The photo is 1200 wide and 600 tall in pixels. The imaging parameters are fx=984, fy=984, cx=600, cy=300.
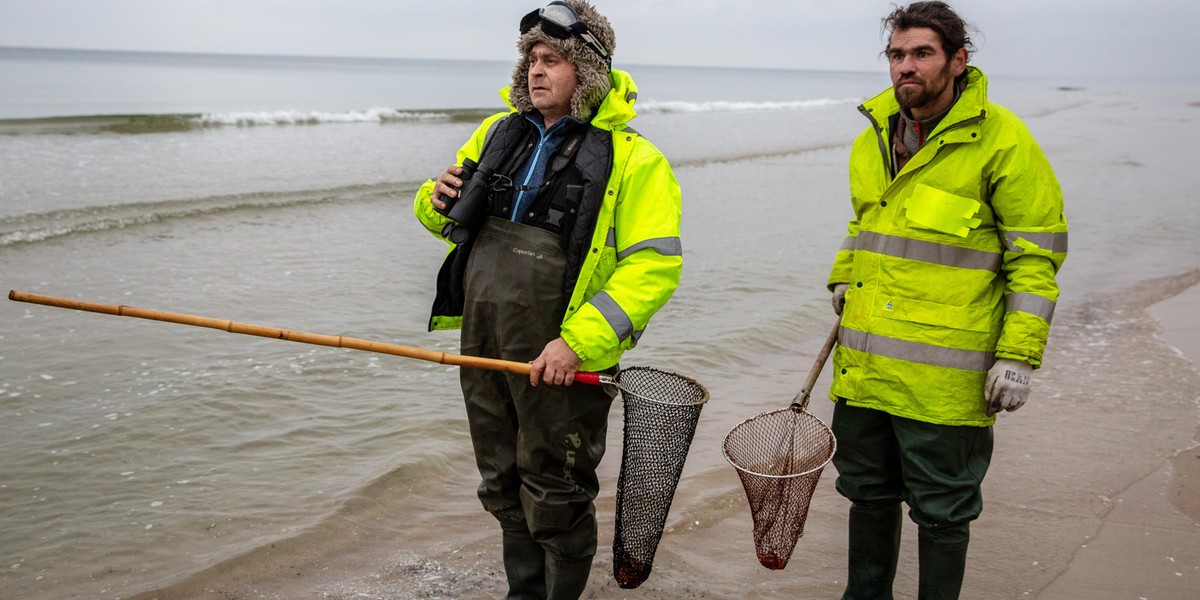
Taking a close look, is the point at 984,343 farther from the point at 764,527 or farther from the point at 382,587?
the point at 382,587

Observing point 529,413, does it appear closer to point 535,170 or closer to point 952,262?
point 535,170

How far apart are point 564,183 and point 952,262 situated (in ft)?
4.32

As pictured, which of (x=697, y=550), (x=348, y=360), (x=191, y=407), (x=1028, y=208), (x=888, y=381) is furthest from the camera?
(x=348, y=360)

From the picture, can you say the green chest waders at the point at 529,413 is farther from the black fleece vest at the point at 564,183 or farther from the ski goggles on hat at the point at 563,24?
the ski goggles on hat at the point at 563,24

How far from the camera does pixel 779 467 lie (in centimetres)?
379

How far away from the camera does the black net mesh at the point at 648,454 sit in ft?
11.1

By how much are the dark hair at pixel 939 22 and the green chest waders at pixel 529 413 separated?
1.41m

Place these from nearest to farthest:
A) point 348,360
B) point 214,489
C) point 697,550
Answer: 1. point 697,550
2. point 214,489
3. point 348,360

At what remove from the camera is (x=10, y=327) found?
736cm

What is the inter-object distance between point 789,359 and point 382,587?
4.22 metres

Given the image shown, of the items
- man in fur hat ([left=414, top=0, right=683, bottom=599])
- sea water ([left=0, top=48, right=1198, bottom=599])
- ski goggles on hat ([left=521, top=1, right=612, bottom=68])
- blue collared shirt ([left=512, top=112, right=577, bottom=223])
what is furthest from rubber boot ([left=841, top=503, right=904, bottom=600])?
ski goggles on hat ([left=521, top=1, right=612, bottom=68])

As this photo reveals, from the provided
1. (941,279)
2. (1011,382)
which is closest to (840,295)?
(941,279)

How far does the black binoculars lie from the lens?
3275 millimetres

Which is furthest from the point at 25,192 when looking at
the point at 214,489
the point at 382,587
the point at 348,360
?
the point at 382,587
